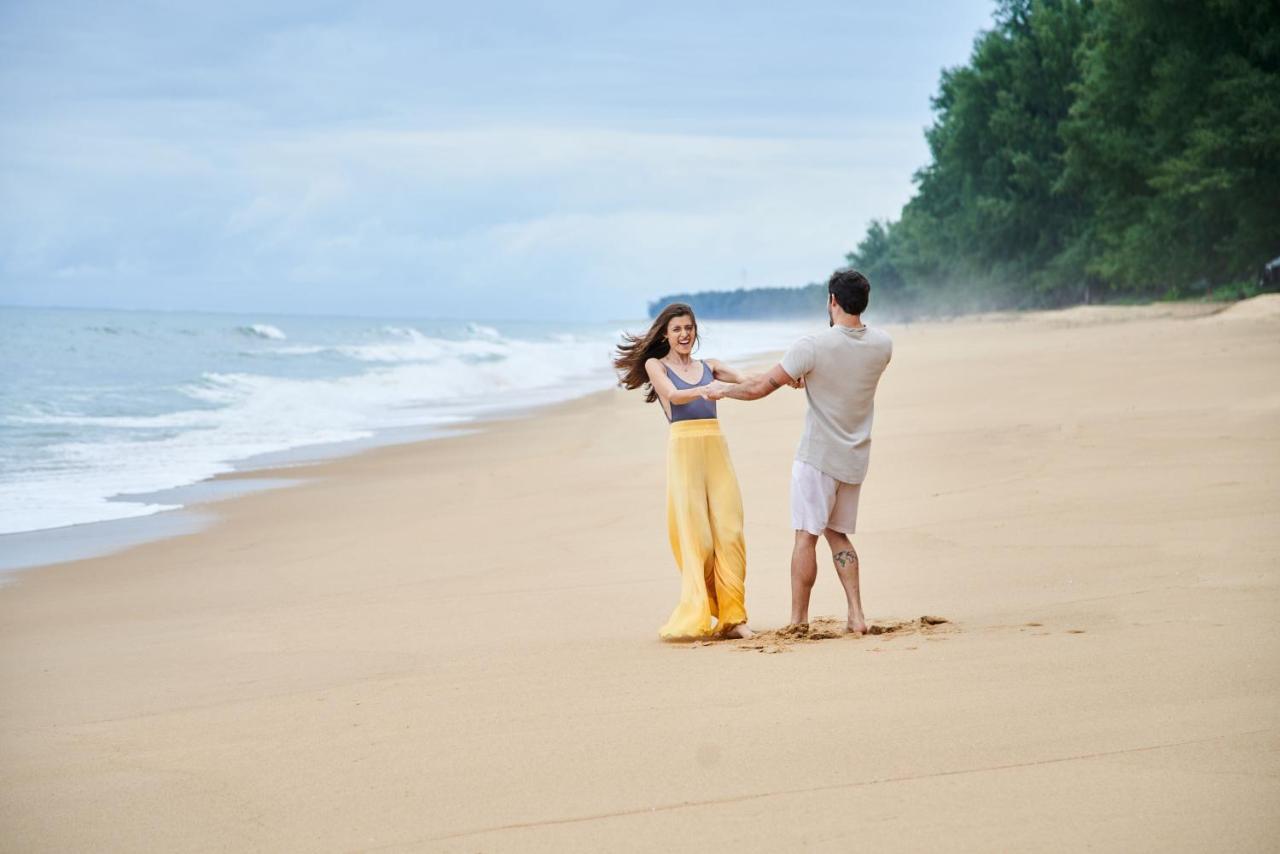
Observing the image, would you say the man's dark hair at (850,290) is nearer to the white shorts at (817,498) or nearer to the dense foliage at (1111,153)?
the white shorts at (817,498)

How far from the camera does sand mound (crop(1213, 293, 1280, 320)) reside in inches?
920

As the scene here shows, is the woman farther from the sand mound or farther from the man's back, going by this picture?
the sand mound

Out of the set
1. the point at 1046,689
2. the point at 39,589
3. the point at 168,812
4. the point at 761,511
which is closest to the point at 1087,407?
the point at 761,511

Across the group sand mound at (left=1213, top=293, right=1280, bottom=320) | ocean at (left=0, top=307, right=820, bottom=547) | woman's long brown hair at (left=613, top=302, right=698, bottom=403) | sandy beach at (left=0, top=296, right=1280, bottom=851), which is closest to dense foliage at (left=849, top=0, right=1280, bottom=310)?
sand mound at (left=1213, top=293, right=1280, bottom=320)

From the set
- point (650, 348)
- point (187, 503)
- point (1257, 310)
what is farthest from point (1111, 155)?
point (650, 348)

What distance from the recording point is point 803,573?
227 inches

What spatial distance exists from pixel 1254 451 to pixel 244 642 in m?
7.34

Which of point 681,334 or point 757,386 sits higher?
point 681,334

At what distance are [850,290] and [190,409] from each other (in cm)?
2094

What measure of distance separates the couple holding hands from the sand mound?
20.3m

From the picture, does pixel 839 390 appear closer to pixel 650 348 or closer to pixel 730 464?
pixel 730 464

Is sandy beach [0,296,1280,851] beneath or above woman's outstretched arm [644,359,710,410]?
beneath

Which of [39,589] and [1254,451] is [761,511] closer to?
[1254,451]

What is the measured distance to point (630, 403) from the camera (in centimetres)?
2145
